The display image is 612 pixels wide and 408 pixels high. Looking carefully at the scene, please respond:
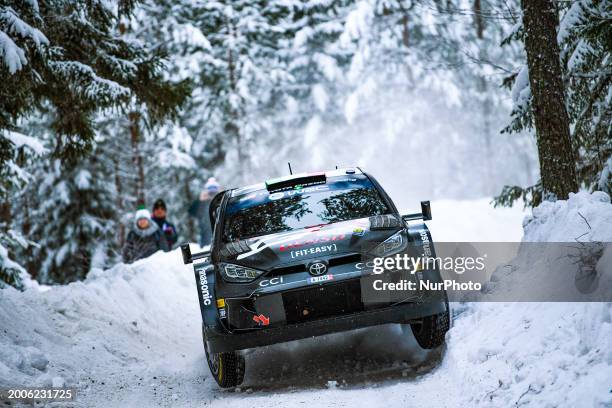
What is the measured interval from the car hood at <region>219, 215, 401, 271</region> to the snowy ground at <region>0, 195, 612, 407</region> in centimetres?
109

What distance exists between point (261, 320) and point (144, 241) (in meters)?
10.5

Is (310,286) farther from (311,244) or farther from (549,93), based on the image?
(549,93)

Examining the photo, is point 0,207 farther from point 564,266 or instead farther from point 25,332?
point 564,266

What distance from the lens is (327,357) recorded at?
25.5 ft

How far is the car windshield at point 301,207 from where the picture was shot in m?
7.34

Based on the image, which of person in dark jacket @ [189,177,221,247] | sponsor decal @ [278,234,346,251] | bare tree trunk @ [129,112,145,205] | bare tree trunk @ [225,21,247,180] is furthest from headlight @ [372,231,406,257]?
bare tree trunk @ [225,21,247,180]

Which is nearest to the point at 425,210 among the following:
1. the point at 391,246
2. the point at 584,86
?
the point at 391,246

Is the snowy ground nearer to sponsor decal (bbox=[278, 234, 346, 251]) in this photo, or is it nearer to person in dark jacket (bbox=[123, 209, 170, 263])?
sponsor decal (bbox=[278, 234, 346, 251])

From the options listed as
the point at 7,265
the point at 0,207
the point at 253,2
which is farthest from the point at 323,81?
the point at 7,265

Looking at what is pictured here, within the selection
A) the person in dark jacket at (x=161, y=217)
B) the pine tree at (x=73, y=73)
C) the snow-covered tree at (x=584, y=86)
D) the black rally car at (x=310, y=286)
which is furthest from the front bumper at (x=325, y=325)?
the person in dark jacket at (x=161, y=217)

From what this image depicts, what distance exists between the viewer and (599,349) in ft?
14.9

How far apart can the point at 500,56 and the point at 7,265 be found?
29.1 metres

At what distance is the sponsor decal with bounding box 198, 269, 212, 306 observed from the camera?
6.82 m

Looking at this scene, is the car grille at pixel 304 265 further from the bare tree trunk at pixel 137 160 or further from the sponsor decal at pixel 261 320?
the bare tree trunk at pixel 137 160
